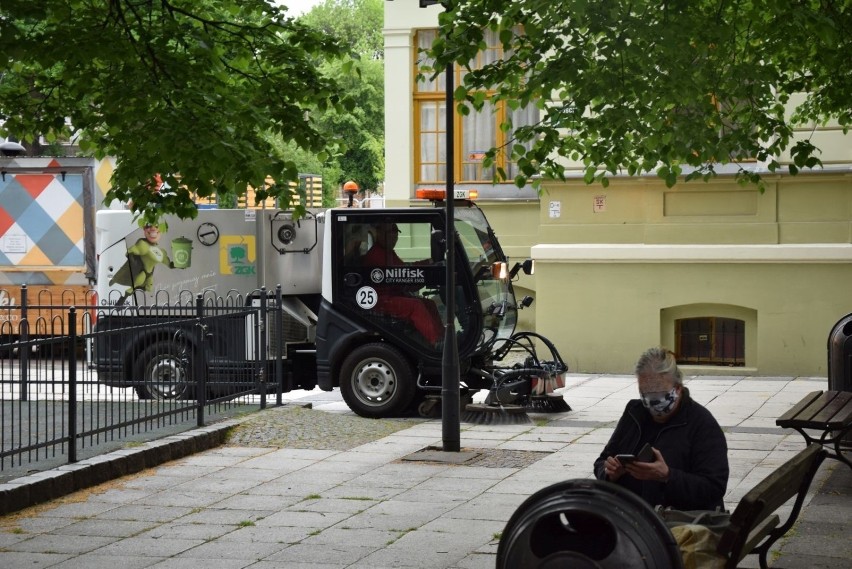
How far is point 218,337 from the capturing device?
1445 cm

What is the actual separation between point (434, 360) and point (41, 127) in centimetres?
528

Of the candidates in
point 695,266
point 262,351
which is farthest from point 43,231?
point 695,266

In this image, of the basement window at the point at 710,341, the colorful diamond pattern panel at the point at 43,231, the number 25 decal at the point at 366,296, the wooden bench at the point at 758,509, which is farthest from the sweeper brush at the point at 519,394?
the colorful diamond pattern panel at the point at 43,231

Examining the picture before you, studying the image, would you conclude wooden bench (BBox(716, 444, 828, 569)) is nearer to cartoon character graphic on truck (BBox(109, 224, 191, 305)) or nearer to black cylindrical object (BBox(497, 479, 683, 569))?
black cylindrical object (BBox(497, 479, 683, 569))

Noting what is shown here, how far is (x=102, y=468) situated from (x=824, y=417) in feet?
18.7

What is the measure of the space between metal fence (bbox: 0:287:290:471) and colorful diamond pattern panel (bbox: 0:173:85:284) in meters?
8.65

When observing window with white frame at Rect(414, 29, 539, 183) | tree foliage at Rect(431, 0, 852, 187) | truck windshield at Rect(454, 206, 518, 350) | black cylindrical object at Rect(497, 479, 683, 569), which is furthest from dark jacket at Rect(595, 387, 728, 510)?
window with white frame at Rect(414, 29, 539, 183)

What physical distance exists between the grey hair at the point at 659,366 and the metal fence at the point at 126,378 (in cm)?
583

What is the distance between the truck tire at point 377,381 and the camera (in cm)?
1532

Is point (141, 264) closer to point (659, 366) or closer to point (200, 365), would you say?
point (200, 365)

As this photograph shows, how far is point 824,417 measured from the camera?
979 cm

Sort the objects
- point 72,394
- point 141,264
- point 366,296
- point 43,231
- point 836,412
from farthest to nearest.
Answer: point 43,231 → point 141,264 → point 366,296 → point 72,394 → point 836,412

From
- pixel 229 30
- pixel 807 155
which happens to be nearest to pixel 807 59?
pixel 807 155

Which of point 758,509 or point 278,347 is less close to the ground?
point 278,347
